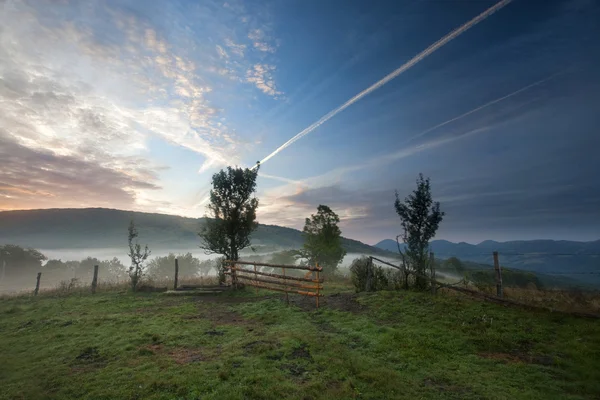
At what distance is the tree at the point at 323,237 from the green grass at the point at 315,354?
2446 cm

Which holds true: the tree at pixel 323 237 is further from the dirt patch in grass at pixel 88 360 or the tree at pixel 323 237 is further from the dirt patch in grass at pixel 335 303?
the dirt patch in grass at pixel 88 360

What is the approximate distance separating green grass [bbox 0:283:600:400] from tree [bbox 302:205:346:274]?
24460 mm

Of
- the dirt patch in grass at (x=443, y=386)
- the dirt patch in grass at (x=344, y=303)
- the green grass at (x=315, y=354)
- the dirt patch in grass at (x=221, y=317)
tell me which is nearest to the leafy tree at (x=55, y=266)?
the green grass at (x=315, y=354)

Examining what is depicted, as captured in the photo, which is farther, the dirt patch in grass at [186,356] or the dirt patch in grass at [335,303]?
the dirt patch in grass at [335,303]

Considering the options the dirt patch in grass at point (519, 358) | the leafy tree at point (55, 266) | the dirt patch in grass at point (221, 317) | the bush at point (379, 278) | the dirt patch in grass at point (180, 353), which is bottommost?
the leafy tree at point (55, 266)

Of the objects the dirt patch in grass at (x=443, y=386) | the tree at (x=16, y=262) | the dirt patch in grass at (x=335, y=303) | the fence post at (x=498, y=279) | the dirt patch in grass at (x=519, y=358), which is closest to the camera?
the dirt patch in grass at (x=443, y=386)

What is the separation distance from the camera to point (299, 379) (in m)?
6.29

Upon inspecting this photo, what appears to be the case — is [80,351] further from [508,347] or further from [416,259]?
[416,259]

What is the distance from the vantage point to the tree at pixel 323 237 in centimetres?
3819

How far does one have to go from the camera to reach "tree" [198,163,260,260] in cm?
2436

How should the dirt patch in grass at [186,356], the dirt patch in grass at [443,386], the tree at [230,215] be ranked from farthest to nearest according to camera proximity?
1. the tree at [230,215]
2. the dirt patch in grass at [186,356]
3. the dirt patch in grass at [443,386]

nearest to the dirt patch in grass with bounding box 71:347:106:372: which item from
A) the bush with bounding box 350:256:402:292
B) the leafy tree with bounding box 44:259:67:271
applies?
the bush with bounding box 350:256:402:292

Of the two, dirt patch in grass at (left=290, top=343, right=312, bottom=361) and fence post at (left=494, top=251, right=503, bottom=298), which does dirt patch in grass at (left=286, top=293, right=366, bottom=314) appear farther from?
fence post at (left=494, top=251, right=503, bottom=298)

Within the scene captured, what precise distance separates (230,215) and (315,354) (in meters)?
18.4
